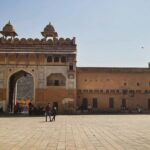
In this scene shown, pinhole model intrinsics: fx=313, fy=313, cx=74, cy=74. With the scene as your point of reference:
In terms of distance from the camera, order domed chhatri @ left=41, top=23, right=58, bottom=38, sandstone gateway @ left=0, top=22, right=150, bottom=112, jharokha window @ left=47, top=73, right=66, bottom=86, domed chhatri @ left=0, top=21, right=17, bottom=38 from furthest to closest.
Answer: domed chhatri @ left=0, top=21, right=17, bottom=38 → domed chhatri @ left=41, top=23, right=58, bottom=38 → jharokha window @ left=47, top=73, right=66, bottom=86 → sandstone gateway @ left=0, top=22, right=150, bottom=112

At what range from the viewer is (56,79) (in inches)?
1446

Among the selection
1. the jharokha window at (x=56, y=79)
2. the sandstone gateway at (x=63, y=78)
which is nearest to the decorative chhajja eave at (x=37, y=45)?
the sandstone gateway at (x=63, y=78)

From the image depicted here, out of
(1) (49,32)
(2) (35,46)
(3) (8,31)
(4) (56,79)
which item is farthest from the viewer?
(3) (8,31)

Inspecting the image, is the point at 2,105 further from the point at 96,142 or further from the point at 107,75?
the point at 96,142

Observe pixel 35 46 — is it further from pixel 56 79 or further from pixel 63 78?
pixel 63 78

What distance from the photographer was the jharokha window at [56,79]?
119ft

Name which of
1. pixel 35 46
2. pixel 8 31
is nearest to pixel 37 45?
pixel 35 46

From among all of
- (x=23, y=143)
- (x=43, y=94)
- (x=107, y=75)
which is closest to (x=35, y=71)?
(x=43, y=94)

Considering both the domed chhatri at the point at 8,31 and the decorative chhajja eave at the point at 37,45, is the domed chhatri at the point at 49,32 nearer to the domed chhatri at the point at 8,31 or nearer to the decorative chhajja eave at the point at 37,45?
the decorative chhajja eave at the point at 37,45

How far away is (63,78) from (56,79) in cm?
84

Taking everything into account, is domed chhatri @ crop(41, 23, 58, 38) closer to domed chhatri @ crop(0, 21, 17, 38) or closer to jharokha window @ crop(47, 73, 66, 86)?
domed chhatri @ crop(0, 21, 17, 38)

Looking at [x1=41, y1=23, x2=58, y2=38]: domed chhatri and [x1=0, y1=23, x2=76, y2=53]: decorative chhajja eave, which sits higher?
[x1=41, y1=23, x2=58, y2=38]: domed chhatri

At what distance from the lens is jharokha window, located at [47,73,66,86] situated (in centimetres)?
3638

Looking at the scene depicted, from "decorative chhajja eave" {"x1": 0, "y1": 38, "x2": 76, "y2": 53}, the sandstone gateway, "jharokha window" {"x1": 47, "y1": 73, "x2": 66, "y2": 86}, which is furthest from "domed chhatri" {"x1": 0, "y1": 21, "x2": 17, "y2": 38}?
"jharokha window" {"x1": 47, "y1": 73, "x2": 66, "y2": 86}
